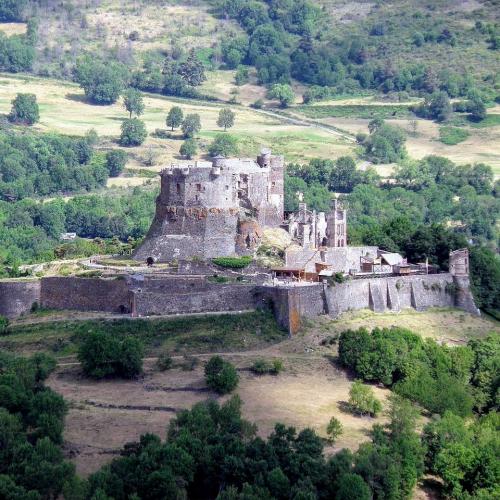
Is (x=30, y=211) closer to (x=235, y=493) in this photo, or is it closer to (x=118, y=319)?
(x=118, y=319)

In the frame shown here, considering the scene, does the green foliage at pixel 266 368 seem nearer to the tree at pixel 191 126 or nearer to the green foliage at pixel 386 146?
the tree at pixel 191 126

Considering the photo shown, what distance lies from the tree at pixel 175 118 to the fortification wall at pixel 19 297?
84633 mm

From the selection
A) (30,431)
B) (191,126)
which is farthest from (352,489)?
(191,126)

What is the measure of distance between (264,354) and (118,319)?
30.0 feet

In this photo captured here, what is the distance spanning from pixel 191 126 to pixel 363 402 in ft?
310

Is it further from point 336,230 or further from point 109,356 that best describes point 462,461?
point 336,230

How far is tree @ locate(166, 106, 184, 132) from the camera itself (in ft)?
637

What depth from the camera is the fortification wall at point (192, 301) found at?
107 meters

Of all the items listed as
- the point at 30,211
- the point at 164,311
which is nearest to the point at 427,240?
the point at 164,311

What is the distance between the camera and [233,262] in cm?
10981

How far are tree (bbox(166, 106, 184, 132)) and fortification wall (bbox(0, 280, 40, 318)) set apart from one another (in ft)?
278

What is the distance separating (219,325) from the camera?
105 metres

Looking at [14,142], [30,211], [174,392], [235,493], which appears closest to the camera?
[235,493]

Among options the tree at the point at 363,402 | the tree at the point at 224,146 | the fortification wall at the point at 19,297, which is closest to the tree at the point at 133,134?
the tree at the point at 224,146
